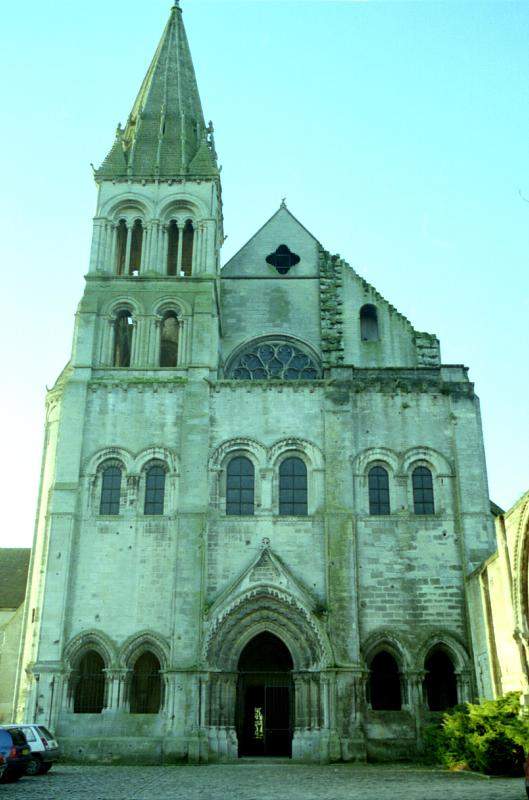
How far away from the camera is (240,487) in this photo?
25391mm

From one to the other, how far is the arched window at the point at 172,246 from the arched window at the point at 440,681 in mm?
16059

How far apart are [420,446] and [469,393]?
7.95ft

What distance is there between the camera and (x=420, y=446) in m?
25.7

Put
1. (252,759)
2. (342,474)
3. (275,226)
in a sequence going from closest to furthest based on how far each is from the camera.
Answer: (252,759)
(342,474)
(275,226)

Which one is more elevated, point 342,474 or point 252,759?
point 342,474

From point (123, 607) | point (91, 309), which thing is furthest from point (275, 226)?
point (123, 607)

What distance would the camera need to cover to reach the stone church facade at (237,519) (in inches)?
893

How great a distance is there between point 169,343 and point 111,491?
7.08m

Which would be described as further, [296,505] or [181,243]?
[181,243]

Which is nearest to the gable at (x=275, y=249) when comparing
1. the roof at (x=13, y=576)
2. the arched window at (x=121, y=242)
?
the arched window at (x=121, y=242)

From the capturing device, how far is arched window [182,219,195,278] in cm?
3011

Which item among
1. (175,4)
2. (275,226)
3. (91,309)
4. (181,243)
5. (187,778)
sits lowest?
(187,778)

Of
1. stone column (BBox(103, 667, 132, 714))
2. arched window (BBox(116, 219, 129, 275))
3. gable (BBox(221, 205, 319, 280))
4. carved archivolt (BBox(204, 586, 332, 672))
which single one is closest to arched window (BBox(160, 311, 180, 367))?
arched window (BBox(116, 219, 129, 275))

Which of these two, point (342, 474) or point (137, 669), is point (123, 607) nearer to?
point (137, 669)
